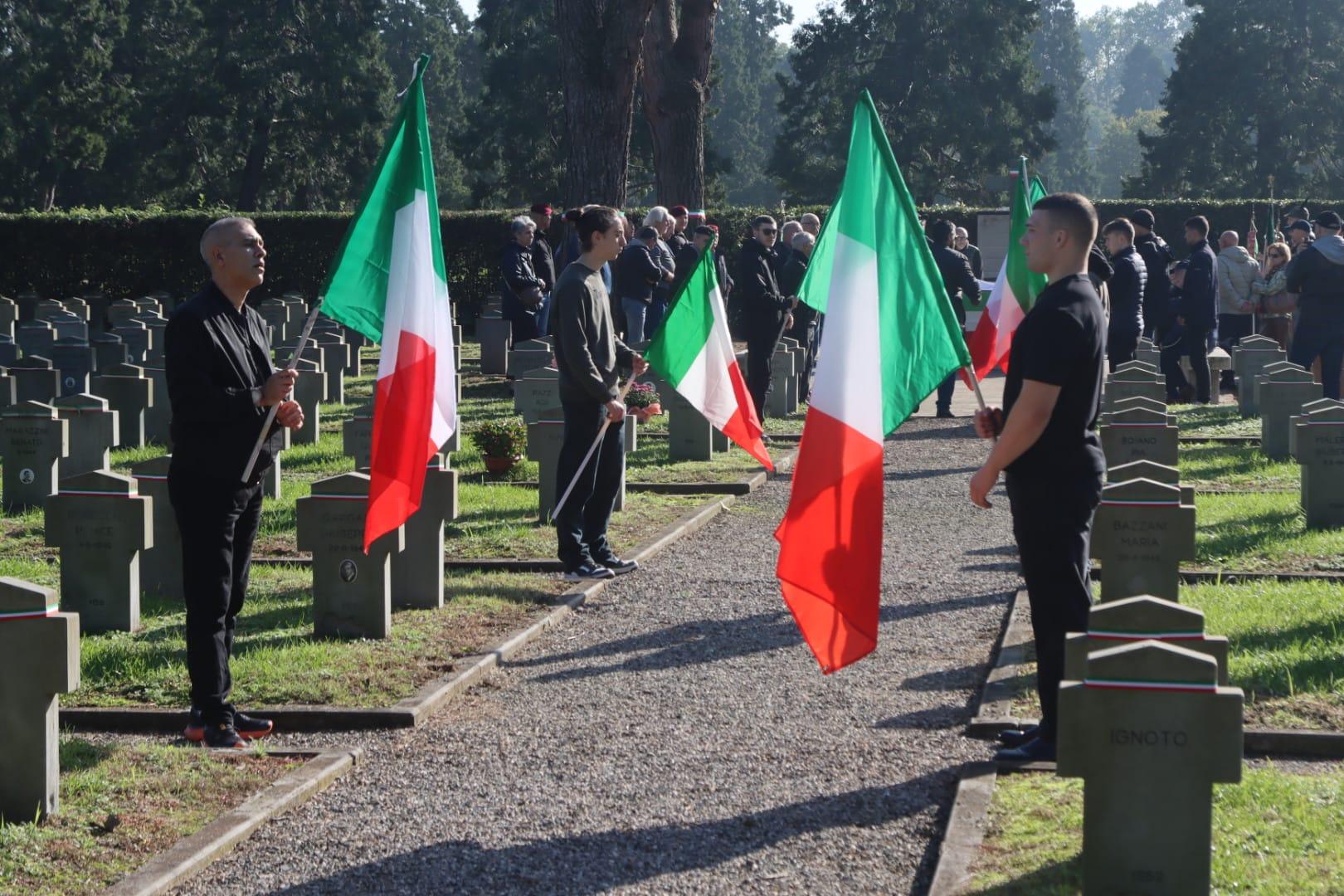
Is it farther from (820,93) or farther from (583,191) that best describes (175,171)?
(583,191)

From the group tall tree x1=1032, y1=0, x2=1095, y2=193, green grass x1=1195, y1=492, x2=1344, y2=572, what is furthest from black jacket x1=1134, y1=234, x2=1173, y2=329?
tall tree x1=1032, y1=0, x2=1095, y2=193

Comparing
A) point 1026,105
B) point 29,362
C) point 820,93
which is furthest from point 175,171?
point 29,362

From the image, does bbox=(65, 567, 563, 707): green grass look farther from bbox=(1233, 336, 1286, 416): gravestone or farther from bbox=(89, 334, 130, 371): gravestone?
bbox=(1233, 336, 1286, 416): gravestone

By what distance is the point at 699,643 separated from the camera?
8672 mm

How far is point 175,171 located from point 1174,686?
54533 millimetres

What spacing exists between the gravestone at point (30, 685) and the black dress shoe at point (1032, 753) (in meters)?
3.33

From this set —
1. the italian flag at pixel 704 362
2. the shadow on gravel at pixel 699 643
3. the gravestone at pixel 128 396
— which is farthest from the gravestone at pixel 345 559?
the gravestone at pixel 128 396

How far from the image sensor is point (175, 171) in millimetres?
55469

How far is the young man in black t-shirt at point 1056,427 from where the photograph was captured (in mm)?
5891

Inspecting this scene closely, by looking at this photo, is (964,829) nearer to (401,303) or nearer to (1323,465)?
(401,303)

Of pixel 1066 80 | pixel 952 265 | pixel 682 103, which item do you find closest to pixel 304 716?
pixel 952 265

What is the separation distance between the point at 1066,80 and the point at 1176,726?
114 m

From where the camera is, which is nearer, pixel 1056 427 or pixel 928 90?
pixel 1056 427

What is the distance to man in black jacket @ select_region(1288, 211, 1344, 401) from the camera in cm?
1639
